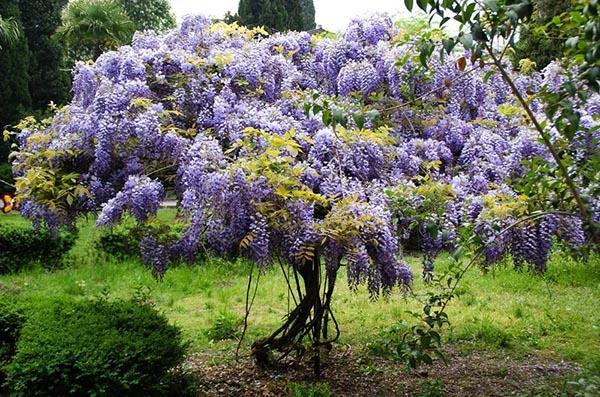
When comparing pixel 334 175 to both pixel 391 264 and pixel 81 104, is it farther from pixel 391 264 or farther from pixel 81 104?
pixel 81 104

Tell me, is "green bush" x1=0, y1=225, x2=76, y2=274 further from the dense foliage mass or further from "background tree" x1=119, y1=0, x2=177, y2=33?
"background tree" x1=119, y1=0, x2=177, y2=33

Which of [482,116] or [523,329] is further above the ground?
[482,116]

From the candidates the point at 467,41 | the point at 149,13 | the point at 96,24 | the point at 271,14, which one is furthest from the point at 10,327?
the point at 149,13

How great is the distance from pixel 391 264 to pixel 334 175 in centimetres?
70

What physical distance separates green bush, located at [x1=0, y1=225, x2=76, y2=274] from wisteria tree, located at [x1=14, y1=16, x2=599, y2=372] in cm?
474

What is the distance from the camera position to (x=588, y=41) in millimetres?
2197

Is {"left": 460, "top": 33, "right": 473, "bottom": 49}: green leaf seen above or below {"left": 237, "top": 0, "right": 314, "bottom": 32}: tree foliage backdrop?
below

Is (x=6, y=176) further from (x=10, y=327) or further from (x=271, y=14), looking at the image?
(x=10, y=327)

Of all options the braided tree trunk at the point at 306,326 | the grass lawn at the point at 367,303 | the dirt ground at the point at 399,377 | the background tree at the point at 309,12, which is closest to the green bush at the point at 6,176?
the grass lawn at the point at 367,303

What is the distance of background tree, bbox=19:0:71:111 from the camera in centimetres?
1777

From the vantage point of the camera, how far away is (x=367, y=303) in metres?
7.59

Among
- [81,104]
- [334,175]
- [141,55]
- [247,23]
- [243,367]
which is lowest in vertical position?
[243,367]

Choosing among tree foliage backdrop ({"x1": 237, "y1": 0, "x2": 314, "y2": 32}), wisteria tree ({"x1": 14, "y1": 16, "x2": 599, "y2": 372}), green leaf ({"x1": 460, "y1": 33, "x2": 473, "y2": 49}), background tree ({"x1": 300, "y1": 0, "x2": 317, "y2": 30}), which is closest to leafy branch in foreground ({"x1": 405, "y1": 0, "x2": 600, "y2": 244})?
green leaf ({"x1": 460, "y1": 33, "x2": 473, "y2": 49})

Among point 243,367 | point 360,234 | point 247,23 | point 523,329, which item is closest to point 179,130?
point 360,234
